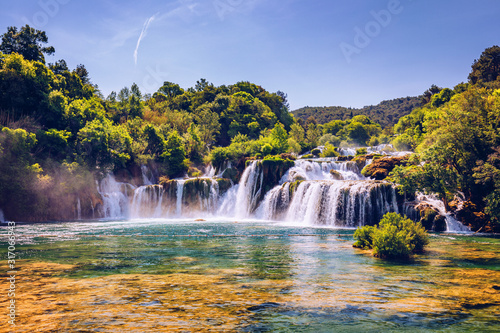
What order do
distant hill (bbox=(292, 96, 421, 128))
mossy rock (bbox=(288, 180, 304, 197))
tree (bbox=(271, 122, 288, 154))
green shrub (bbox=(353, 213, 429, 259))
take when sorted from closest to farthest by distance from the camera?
green shrub (bbox=(353, 213, 429, 259)), mossy rock (bbox=(288, 180, 304, 197)), tree (bbox=(271, 122, 288, 154)), distant hill (bbox=(292, 96, 421, 128))

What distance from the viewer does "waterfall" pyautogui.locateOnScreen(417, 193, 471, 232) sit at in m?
28.1

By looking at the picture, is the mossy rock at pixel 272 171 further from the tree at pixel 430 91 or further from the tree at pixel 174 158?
the tree at pixel 430 91

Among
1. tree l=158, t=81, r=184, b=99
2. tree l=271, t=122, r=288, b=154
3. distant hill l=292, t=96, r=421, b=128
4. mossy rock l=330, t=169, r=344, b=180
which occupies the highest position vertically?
distant hill l=292, t=96, r=421, b=128

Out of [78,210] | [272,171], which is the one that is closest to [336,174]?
[272,171]

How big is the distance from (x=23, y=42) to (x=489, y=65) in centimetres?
8360

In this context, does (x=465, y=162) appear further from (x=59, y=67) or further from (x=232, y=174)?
(x=59, y=67)

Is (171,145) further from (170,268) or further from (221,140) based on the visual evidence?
(170,268)

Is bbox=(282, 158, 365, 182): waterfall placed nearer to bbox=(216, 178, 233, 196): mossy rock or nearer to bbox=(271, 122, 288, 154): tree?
bbox=(216, 178, 233, 196): mossy rock

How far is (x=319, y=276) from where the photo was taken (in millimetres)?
11781

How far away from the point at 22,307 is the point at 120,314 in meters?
2.31

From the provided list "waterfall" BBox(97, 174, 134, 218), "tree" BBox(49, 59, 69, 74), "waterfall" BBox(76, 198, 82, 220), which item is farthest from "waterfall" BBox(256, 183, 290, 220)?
"tree" BBox(49, 59, 69, 74)

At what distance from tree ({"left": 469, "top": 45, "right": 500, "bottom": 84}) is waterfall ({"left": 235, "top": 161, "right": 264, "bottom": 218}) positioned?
52101 mm

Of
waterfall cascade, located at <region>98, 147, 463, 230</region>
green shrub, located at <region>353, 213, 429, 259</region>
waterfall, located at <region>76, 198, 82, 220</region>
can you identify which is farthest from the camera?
waterfall, located at <region>76, 198, 82, 220</region>

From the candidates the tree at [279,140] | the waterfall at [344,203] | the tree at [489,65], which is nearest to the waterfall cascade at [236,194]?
the waterfall at [344,203]
